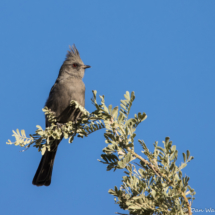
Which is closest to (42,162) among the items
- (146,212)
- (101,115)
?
(101,115)

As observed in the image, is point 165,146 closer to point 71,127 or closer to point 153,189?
point 153,189

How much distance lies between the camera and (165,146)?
244 cm

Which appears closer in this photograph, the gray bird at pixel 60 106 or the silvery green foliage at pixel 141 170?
the silvery green foliage at pixel 141 170

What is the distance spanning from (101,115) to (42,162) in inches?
134

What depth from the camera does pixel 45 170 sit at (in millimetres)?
5715

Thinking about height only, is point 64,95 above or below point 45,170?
above

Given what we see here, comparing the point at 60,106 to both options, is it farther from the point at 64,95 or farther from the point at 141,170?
the point at 141,170

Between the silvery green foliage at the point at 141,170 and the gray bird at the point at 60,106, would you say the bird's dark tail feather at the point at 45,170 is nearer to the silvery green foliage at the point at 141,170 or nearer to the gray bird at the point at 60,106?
the gray bird at the point at 60,106

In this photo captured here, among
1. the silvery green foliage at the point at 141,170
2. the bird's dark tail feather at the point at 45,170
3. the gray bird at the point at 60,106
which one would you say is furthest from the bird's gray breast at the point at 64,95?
the silvery green foliage at the point at 141,170

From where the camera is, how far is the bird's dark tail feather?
220 inches

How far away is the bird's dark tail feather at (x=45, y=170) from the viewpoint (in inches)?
220

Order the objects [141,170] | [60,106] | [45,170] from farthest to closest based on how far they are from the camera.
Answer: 1. [45,170]
2. [60,106]
3. [141,170]

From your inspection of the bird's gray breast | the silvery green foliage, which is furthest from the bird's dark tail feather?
the silvery green foliage

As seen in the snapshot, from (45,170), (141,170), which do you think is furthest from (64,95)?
(141,170)
